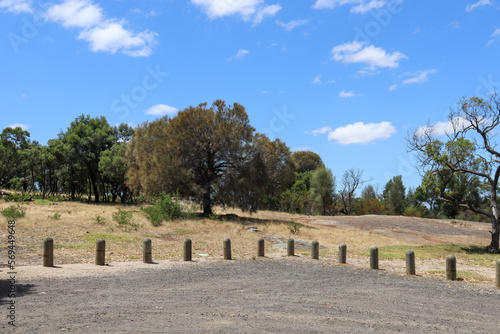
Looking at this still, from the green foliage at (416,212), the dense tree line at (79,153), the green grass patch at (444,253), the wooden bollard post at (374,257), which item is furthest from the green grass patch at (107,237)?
the green foliage at (416,212)

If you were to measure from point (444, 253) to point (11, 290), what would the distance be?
19.0 meters

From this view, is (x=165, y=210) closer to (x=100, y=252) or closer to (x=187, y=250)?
(x=187, y=250)

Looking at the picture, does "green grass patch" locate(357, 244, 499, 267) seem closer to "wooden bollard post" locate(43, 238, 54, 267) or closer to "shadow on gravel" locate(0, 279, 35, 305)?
"wooden bollard post" locate(43, 238, 54, 267)

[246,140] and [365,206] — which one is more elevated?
[246,140]

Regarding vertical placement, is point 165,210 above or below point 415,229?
above

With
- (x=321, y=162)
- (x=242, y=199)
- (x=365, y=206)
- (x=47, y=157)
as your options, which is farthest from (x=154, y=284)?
(x=321, y=162)

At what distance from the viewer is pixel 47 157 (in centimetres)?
5031

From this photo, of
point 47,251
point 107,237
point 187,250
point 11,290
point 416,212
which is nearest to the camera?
point 11,290

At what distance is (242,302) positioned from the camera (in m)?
8.27

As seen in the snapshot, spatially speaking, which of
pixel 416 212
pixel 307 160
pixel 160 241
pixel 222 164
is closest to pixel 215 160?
pixel 222 164

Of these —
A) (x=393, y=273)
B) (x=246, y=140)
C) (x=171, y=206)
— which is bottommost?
(x=393, y=273)

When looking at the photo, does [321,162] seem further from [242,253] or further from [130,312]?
[130,312]

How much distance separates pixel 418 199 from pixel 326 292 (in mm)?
61474

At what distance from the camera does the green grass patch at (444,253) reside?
1783 cm
